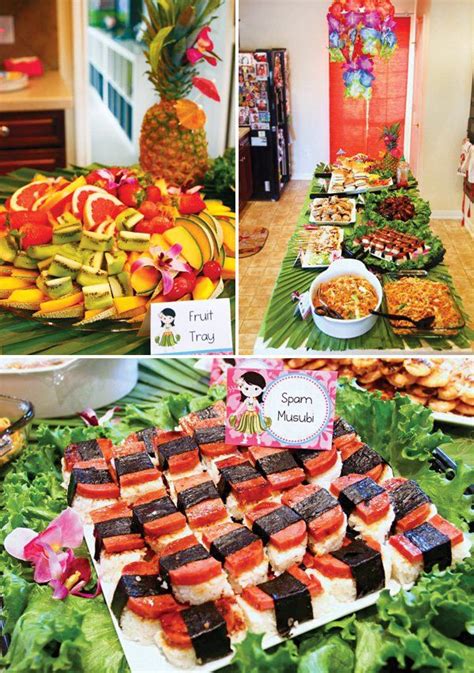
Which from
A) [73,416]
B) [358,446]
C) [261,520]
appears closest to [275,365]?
[358,446]

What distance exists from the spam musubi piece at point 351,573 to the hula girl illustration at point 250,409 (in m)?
0.40

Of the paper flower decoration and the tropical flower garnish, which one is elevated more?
the paper flower decoration

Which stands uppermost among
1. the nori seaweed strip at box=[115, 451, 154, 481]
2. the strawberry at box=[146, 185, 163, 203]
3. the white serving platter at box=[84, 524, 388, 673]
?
the strawberry at box=[146, 185, 163, 203]

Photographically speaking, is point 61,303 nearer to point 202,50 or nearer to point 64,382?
point 64,382

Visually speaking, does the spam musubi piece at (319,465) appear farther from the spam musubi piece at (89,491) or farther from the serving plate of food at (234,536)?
the spam musubi piece at (89,491)

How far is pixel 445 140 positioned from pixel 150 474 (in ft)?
4.05

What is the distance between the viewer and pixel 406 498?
64.3 inches

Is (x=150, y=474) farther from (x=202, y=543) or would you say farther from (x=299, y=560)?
(x=299, y=560)

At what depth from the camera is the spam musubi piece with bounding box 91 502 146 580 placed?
1.51 meters

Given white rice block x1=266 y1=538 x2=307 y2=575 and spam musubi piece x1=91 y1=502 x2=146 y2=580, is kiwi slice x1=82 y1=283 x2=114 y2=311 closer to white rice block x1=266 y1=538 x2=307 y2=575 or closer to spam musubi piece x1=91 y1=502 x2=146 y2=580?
spam musubi piece x1=91 y1=502 x2=146 y2=580

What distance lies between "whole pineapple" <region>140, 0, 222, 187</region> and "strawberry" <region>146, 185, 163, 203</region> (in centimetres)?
4

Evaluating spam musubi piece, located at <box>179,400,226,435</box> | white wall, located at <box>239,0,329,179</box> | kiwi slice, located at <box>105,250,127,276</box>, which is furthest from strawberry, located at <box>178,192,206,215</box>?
spam musubi piece, located at <box>179,400,226,435</box>

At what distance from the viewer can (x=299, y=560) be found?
151cm

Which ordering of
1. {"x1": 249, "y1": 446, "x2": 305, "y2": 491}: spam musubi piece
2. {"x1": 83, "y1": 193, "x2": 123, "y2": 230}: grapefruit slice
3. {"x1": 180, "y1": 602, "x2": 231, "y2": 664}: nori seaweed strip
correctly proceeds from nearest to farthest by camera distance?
{"x1": 180, "y1": 602, "x2": 231, "y2": 664}: nori seaweed strip
{"x1": 249, "y1": 446, "x2": 305, "y2": 491}: spam musubi piece
{"x1": 83, "y1": 193, "x2": 123, "y2": 230}: grapefruit slice
